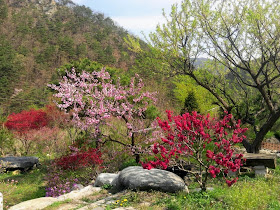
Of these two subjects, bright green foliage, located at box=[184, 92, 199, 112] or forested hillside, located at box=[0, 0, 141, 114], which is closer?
bright green foliage, located at box=[184, 92, 199, 112]

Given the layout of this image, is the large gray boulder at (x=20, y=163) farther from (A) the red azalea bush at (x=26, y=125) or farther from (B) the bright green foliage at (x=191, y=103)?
(B) the bright green foliage at (x=191, y=103)

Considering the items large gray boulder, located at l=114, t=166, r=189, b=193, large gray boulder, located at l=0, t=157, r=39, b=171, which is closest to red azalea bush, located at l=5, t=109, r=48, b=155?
large gray boulder, located at l=0, t=157, r=39, b=171

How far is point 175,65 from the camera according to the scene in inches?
335

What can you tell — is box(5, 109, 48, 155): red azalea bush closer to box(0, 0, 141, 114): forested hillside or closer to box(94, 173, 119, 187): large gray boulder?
box(94, 173, 119, 187): large gray boulder

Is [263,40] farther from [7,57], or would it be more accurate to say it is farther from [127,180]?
[7,57]

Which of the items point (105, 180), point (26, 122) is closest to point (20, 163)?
point (26, 122)

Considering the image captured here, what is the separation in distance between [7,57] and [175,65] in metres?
27.3

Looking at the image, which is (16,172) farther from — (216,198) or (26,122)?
(216,198)

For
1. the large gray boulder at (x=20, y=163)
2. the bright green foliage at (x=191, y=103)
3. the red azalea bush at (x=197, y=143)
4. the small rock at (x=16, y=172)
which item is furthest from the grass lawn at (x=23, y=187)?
the bright green foliage at (x=191, y=103)

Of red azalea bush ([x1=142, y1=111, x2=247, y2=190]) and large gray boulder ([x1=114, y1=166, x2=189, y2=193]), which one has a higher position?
red azalea bush ([x1=142, y1=111, x2=247, y2=190])

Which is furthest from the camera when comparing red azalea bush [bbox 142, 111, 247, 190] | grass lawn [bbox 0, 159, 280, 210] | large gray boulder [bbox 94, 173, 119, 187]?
large gray boulder [bbox 94, 173, 119, 187]

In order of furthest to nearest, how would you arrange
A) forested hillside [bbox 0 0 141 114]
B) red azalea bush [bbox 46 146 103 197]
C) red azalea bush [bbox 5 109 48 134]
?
1. forested hillside [bbox 0 0 141 114]
2. red azalea bush [bbox 5 109 48 134]
3. red azalea bush [bbox 46 146 103 197]

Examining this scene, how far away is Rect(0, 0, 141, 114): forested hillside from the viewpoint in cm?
2716

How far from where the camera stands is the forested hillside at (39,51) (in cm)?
2716
